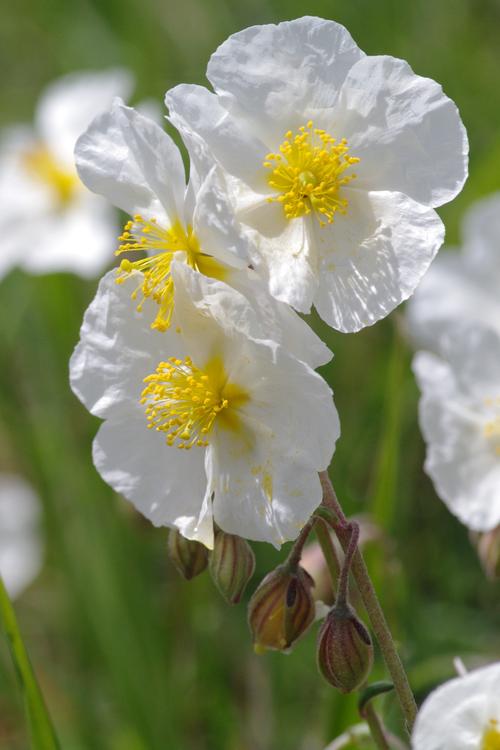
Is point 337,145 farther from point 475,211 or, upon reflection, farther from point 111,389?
point 475,211

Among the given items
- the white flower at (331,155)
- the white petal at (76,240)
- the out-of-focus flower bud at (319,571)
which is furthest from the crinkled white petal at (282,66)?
the white petal at (76,240)

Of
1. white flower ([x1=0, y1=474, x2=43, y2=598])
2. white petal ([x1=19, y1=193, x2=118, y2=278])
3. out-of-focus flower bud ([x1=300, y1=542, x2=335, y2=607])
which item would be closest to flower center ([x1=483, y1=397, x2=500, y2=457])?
out-of-focus flower bud ([x1=300, y1=542, x2=335, y2=607])

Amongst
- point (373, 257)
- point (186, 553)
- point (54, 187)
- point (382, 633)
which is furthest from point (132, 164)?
point (54, 187)

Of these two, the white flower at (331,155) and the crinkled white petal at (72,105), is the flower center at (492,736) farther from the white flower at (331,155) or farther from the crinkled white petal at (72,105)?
the crinkled white petal at (72,105)

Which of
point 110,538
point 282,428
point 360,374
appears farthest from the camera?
point 360,374

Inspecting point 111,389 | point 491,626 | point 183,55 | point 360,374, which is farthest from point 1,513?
point 111,389
